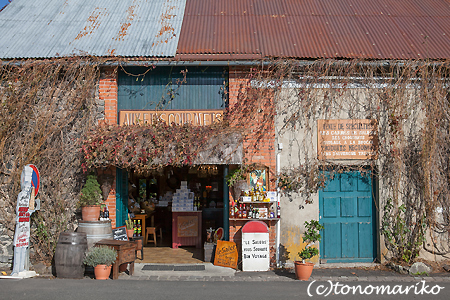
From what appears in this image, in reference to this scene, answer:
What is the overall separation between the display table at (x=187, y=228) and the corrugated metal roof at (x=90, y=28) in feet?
14.0

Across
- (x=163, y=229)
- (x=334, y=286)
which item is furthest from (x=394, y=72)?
(x=163, y=229)

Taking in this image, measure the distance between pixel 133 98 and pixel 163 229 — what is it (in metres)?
4.50

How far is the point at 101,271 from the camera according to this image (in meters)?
7.20

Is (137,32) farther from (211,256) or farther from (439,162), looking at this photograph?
(439,162)

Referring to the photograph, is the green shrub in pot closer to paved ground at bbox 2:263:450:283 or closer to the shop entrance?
paved ground at bbox 2:263:450:283

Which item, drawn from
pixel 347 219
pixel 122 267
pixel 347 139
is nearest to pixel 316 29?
pixel 347 139

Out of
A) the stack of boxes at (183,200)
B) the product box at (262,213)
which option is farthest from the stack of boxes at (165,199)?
the product box at (262,213)

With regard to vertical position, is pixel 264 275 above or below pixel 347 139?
below

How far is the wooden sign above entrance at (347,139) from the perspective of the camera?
337 inches

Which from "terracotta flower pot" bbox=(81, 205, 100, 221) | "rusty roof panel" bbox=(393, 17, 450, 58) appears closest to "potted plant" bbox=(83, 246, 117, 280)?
"terracotta flower pot" bbox=(81, 205, 100, 221)

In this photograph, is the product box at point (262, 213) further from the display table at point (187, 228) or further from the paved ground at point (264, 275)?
the display table at point (187, 228)

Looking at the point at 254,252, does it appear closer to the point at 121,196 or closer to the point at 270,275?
the point at 270,275

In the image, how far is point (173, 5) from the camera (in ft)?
35.4

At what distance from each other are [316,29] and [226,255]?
6.07 metres
